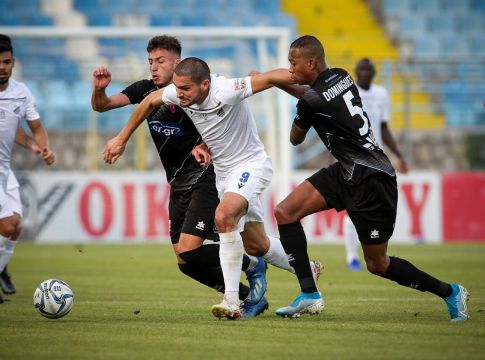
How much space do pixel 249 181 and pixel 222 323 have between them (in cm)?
118

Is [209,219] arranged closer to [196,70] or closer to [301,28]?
[196,70]

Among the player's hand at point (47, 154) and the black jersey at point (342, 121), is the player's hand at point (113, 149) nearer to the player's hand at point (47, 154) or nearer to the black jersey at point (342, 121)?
the black jersey at point (342, 121)

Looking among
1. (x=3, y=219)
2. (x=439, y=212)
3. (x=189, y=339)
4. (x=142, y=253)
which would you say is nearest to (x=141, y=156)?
(x=142, y=253)

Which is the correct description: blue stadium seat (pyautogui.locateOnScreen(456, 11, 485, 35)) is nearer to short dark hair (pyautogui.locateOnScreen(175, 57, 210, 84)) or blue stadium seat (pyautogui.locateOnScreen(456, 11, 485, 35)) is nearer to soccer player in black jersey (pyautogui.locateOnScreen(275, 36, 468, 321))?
soccer player in black jersey (pyautogui.locateOnScreen(275, 36, 468, 321))

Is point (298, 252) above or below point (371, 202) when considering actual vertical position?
below

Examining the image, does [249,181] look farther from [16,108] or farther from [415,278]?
[16,108]

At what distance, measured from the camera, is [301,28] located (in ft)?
94.3

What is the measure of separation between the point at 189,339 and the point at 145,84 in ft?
9.92

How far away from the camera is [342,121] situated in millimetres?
8359

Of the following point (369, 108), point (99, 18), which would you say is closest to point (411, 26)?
point (99, 18)

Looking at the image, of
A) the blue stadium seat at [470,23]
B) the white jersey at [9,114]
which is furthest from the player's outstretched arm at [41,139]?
the blue stadium seat at [470,23]

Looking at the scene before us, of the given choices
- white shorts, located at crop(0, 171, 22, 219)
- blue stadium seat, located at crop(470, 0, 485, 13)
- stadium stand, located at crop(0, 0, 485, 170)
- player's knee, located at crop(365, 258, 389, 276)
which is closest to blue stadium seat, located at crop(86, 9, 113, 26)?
stadium stand, located at crop(0, 0, 485, 170)

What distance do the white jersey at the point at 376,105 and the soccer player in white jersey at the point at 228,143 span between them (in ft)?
18.7

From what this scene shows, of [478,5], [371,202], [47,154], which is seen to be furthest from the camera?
[478,5]
